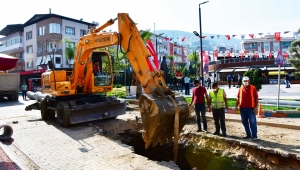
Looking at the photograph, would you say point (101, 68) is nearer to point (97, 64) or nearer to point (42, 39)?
point (97, 64)

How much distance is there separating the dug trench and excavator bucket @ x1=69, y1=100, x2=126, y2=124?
1.73 ft

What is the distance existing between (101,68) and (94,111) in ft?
6.33

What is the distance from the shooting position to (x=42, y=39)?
39281 mm

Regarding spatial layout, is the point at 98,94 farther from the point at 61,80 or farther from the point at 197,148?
the point at 197,148

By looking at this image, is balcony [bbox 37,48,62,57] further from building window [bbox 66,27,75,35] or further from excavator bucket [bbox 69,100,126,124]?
excavator bucket [bbox 69,100,126,124]

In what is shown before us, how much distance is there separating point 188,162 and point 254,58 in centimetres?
3884

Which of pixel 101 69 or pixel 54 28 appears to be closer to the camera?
pixel 101 69

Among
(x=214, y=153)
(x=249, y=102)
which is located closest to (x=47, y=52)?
(x=214, y=153)

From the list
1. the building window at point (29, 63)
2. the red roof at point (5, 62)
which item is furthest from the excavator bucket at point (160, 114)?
the building window at point (29, 63)

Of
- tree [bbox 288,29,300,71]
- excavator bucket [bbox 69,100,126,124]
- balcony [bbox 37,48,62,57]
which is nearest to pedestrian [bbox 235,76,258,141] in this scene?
excavator bucket [bbox 69,100,126,124]

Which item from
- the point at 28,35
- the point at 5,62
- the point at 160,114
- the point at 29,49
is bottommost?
the point at 160,114

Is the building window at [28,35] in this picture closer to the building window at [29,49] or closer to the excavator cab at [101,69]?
the building window at [29,49]

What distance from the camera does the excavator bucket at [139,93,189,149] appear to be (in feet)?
18.3

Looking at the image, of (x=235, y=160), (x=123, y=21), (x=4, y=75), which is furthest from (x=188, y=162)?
(x=4, y=75)
